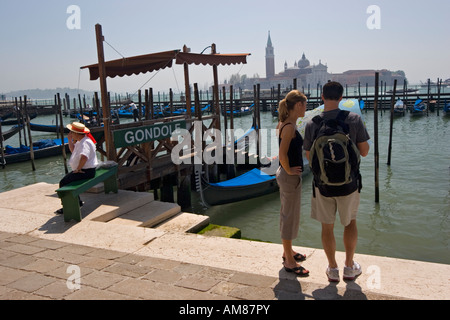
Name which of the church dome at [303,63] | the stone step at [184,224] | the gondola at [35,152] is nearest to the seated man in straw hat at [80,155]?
the stone step at [184,224]

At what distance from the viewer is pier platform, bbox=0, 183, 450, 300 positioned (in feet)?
9.09

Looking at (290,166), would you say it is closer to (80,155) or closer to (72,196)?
(72,196)

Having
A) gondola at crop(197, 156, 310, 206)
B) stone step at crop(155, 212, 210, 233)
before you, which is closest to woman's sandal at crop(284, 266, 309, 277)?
stone step at crop(155, 212, 210, 233)

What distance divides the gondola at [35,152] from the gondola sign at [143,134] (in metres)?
10.7

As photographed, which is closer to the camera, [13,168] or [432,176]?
[432,176]

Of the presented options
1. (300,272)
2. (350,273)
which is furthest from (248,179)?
(350,273)

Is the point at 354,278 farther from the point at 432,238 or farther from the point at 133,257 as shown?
the point at 432,238

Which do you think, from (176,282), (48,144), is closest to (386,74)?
(48,144)

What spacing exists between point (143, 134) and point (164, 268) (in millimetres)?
4177

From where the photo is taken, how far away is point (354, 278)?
2.89m

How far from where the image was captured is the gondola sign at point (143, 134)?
6660 mm

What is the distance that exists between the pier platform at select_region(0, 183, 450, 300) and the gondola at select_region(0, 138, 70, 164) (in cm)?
1280

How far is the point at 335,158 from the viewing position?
2602 mm

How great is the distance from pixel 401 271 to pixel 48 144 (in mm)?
17938
